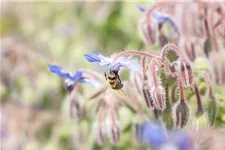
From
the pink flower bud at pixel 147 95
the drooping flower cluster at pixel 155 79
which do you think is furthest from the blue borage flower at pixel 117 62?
the pink flower bud at pixel 147 95

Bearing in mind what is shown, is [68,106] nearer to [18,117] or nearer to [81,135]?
[81,135]

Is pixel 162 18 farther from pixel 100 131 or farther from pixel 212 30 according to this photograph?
pixel 100 131

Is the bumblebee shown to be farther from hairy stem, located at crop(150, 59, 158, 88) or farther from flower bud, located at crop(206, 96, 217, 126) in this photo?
flower bud, located at crop(206, 96, 217, 126)

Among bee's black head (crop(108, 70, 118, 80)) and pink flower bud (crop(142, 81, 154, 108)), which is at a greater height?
bee's black head (crop(108, 70, 118, 80))

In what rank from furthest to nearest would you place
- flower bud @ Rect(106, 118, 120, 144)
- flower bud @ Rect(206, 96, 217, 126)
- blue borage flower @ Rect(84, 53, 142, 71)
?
flower bud @ Rect(106, 118, 120, 144)
flower bud @ Rect(206, 96, 217, 126)
blue borage flower @ Rect(84, 53, 142, 71)

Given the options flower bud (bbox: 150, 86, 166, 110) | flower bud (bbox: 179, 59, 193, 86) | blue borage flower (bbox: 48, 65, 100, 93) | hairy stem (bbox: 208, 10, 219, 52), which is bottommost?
flower bud (bbox: 150, 86, 166, 110)

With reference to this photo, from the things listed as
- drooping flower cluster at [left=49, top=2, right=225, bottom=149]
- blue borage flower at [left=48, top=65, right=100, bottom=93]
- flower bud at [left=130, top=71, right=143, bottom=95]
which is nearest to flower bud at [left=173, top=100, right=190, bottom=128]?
drooping flower cluster at [left=49, top=2, right=225, bottom=149]
